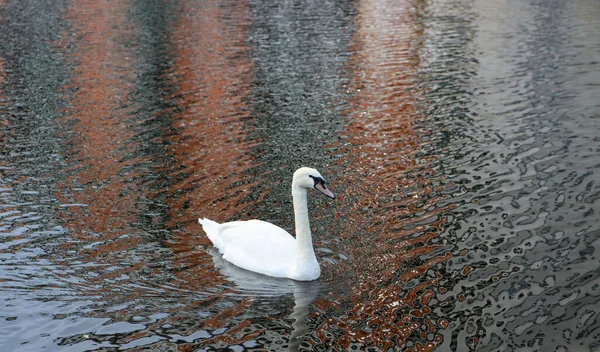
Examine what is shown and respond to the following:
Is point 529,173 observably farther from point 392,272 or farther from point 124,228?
point 124,228

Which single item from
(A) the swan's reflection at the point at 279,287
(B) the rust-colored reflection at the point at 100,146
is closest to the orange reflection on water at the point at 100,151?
(B) the rust-colored reflection at the point at 100,146

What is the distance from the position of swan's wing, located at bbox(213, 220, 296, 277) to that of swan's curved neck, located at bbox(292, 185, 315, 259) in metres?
0.25

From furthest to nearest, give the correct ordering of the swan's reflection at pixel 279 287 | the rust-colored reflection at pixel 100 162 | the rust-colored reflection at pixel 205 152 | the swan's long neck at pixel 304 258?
1. the rust-colored reflection at pixel 100 162
2. the rust-colored reflection at pixel 205 152
3. the swan's long neck at pixel 304 258
4. the swan's reflection at pixel 279 287

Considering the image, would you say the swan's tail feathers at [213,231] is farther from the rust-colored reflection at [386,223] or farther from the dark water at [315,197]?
the rust-colored reflection at [386,223]

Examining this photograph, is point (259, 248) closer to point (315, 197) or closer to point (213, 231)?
point (213, 231)

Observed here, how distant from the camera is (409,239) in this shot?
12.3m

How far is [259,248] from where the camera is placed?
37.9 ft

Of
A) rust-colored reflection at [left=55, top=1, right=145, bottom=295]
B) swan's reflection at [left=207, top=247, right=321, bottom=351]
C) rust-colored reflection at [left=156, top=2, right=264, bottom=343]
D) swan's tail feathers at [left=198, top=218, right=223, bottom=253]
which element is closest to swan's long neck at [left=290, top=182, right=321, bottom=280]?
swan's reflection at [left=207, top=247, right=321, bottom=351]

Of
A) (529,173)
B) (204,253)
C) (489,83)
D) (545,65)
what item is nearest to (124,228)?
(204,253)

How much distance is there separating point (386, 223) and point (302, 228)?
2339 mm

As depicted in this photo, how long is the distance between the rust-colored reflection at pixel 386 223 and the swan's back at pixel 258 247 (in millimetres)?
730

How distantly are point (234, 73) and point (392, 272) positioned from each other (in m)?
18.3

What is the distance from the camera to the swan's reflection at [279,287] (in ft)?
32.6

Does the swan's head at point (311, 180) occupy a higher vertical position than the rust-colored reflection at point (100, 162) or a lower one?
higher
